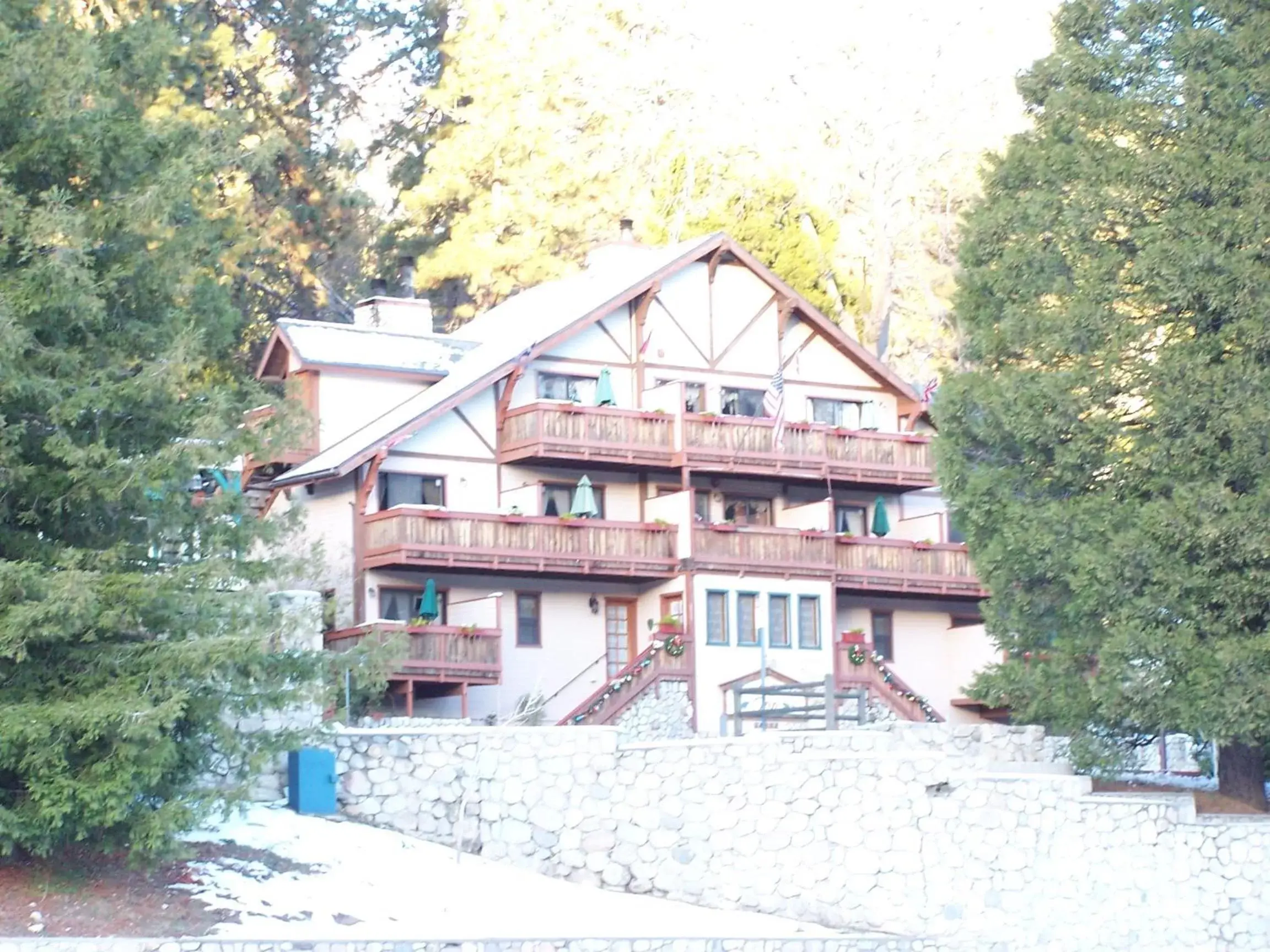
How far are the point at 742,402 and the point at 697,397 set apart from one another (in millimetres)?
1104

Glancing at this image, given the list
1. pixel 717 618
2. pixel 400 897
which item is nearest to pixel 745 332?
pixel 717 618

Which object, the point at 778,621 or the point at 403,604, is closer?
the point at 403,604

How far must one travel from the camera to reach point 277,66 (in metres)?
54.8

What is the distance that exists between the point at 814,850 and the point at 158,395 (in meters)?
10.5

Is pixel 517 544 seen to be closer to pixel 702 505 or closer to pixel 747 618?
pixel 747 618

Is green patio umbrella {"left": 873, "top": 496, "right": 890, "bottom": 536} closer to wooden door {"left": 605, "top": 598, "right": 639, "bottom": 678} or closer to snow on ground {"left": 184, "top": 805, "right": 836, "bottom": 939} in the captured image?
wooden door {"left": 605, "top": 598, "right": 639, "bottom": 678}

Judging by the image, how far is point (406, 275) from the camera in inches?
1955

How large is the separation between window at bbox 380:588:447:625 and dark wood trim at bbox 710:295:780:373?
804 cm

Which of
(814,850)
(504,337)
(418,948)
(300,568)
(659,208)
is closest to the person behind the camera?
(418,948)

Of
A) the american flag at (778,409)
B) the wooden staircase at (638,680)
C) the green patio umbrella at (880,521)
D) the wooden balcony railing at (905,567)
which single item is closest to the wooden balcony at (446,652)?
the wooden staircase at (638,680)

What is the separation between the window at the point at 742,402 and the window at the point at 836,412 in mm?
1289

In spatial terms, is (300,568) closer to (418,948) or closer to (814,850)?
(418,948)

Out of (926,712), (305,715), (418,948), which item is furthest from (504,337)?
(418,948)

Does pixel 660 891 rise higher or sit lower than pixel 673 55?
lower
